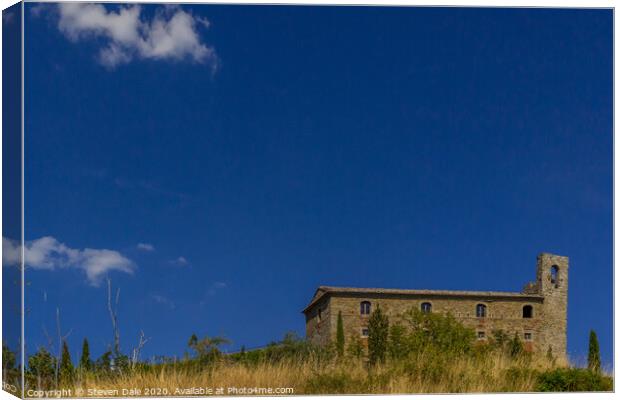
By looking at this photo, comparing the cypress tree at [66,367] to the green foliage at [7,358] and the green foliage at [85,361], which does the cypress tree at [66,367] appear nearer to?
the green foliage at [85,361]

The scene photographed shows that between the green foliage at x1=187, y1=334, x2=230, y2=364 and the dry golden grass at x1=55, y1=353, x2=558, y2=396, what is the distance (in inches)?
15.0

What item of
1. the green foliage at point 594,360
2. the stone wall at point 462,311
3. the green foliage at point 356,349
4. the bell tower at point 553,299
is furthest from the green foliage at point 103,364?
the bell tower at point 553,299

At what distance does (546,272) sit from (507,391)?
69.5ft

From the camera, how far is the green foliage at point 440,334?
15859 mm

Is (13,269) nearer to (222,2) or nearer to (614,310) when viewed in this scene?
(222,2)

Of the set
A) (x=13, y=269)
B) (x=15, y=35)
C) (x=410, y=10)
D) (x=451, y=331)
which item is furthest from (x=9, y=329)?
(x=451, y=331)

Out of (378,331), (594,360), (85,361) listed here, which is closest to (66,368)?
(85,361)

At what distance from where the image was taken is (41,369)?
10312 millimetres

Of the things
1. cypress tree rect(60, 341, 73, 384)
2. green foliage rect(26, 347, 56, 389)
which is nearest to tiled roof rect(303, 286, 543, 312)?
cypress tree rect(60, 341, 73, 384)

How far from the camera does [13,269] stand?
9.89m

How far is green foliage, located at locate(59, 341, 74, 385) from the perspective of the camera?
10.3 meters

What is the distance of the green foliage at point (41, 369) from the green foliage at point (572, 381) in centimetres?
583

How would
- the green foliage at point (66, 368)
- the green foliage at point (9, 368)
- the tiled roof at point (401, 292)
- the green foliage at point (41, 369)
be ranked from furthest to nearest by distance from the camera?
the tiled roof at point (401, 292), the green foliage at point (66, 368), the green foliage at point (41, 369), the green foliage at point (9, 368)

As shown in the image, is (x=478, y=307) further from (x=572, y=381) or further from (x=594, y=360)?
(x=572, y=381)
